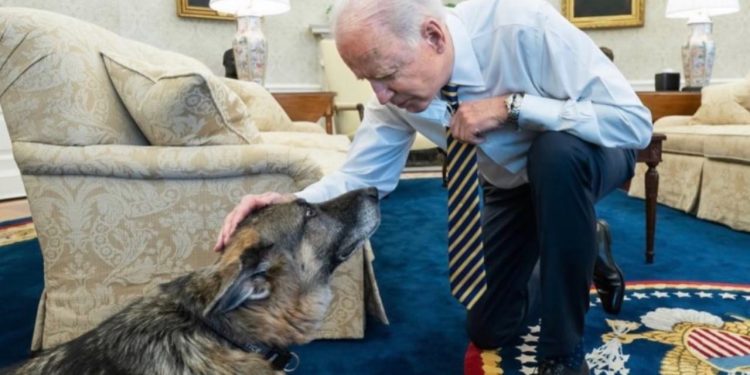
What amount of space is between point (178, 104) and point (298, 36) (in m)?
4.62

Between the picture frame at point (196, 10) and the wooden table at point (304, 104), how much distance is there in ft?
4.10

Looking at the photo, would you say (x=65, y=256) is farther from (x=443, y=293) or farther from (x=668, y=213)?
(x=668, y=213)

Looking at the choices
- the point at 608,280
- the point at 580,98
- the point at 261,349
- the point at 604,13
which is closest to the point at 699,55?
the point at 604,13

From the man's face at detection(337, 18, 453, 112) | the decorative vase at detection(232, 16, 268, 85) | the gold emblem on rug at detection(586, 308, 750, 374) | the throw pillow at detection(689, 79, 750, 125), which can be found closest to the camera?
the man's face at detection(337, 18, 453, 112)

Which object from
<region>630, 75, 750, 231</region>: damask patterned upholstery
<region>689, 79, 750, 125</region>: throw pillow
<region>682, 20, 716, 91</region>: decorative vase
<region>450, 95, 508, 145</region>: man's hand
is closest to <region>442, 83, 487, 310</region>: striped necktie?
<region>450, 95, 508, 145</region>: man's hand

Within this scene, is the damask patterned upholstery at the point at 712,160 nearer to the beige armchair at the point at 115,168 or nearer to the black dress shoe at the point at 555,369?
the black dress shoe at the point at 555,369

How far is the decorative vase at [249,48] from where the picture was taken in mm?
4422

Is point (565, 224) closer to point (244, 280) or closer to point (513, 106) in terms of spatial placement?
point (513, 106)

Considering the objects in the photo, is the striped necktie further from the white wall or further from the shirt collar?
the white wall

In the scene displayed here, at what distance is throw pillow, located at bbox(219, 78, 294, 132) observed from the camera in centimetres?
377

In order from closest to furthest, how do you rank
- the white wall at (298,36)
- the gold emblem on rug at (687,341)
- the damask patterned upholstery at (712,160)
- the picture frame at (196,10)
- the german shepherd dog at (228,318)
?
the german shepherd dog at (228,318)
the gold emblem on rug at (687,341)
the damask patterned upholstery at (712,160)
the white wall at (298,36)
the picture frame at (196,10)

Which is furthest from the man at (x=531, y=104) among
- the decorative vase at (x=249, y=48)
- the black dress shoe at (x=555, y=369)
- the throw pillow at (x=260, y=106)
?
the decorative vase at (x=249, y=48)

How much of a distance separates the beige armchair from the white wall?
357 centimetres

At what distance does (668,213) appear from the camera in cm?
372
